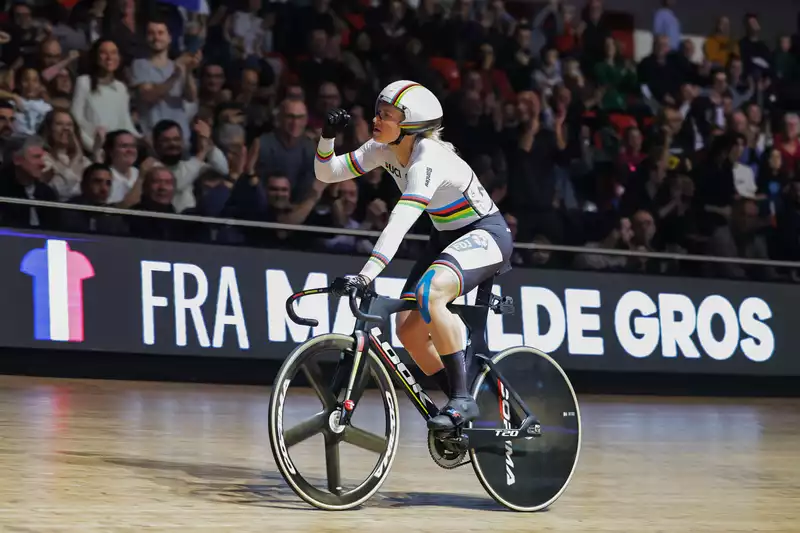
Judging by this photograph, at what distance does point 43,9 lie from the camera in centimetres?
1198

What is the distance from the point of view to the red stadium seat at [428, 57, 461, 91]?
14258 millimetres

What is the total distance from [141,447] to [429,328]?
96.4 inches

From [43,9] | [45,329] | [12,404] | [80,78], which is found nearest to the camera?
[12,404]

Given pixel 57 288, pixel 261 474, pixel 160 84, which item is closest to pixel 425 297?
pixel 261 474

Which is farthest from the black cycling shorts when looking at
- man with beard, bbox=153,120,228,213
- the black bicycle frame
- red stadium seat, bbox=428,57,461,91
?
red stadium seat, bbox=428,57,461,91

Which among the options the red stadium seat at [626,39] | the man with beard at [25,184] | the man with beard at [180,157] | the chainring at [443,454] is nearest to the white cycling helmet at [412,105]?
the chainring at [443,454]

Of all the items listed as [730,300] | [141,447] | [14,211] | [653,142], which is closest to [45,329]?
[14,211]

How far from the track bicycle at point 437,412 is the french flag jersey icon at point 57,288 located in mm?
4816

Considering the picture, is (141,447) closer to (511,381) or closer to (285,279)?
(511,381)

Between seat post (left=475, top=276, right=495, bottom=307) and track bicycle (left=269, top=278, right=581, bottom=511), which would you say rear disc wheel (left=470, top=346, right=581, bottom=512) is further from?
seat post (left=475, top=276, right=495, bottom=307)

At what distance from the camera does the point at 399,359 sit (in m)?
5.94

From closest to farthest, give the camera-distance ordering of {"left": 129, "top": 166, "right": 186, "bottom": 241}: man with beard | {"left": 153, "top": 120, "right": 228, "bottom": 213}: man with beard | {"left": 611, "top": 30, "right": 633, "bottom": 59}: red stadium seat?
{"left": 129, "top": 166, "right": 186, "bottom": 241}: man with beard → {"left": 153, "top": 120, "right": 228, "bottom": 213}: man with beard → {"left": 611, "top": 30, "right": 633, "bottom": 59}: red stadium seat

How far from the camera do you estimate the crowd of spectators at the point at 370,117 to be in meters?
11.0

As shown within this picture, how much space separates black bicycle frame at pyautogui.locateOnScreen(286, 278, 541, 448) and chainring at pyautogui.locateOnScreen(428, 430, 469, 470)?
8 cm
